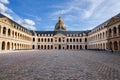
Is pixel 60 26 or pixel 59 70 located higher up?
pixel 60 26

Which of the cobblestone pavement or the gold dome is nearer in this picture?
the cobblestone pavement

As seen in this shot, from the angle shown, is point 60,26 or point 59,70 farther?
point 60,26

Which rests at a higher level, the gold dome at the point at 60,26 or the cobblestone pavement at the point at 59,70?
the gold dome at the point at 60,26

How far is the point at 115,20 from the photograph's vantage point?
38.0m

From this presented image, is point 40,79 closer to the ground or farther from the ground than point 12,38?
closer to the ground

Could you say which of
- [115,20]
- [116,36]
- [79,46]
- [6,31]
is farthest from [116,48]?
[79,46]

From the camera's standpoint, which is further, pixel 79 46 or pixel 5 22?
pixel 79 46

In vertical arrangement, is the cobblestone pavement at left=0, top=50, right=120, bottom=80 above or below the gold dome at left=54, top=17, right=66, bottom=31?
below

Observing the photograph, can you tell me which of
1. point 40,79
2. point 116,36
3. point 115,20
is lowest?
point 40,79

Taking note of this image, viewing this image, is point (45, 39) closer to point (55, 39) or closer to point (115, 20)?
point (55, 39)

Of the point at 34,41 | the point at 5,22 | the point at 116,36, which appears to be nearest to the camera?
the point at 116,36

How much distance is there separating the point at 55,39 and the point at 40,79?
80340 mm

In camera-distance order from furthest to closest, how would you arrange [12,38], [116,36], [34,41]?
[34,41] → [12,38] → [116,36]

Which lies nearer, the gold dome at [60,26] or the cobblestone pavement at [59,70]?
the cobblestone pavement at [59,70]
